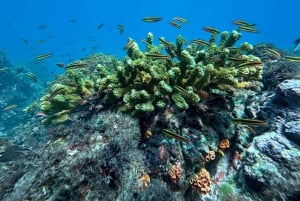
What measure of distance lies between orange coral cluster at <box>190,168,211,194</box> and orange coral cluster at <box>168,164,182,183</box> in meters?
0.47

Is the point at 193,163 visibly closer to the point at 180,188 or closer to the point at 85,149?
the point at 180,188

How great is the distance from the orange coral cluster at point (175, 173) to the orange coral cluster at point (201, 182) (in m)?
0.47

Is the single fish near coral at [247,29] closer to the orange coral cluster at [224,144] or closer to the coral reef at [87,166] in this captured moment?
the orange coral cluster at [224,144]

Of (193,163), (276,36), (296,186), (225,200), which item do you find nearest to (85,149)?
(193,163)

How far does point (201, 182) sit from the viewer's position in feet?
15.3

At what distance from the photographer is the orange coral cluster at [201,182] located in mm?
4656

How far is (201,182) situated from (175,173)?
2.32ft

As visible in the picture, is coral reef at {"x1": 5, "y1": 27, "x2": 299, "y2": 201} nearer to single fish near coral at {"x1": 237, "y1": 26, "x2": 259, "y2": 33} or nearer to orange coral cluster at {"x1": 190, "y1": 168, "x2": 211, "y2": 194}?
orange coral cluster at {"x1": 190, "y1": 168, "x2": 211, "y2": 194}

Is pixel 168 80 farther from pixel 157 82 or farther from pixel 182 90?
pixel 182 90

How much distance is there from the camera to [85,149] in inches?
150

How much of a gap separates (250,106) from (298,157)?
6.10ft

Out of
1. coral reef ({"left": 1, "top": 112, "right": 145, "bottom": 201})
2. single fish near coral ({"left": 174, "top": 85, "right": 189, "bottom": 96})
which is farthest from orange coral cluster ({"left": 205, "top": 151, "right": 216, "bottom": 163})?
coral reef ({"left": 1, "top": 112, "right": 145, "bottom": 201})

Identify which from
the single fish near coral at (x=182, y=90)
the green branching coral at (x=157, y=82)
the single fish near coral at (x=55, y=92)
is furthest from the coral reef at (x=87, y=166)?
the single fish near coral at (x=55, y=92)

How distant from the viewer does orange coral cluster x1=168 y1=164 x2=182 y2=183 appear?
4.30m
